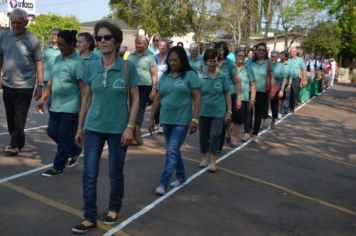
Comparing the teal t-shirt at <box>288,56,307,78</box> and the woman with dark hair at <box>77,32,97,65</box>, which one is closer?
the woman with dark hair at <box>77,32,97,65</box>

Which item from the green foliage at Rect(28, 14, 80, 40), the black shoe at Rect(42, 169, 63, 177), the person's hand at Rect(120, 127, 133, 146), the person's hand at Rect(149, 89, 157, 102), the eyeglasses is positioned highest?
the green foliage at Rect(28, 14, 80, 40)

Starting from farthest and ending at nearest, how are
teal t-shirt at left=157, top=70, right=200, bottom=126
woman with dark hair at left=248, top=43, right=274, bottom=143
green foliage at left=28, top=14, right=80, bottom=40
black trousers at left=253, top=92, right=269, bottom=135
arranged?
1. green foliage at left=28, top=14, right=80, bottom=40
2. black trousers at left=253, top=92, right=269, bottom=135
3. woman with dark hair at left=248, top=43, right=274, bottom=143
4. teal t-shirt at left=157, top=70, right=200, bottom=126

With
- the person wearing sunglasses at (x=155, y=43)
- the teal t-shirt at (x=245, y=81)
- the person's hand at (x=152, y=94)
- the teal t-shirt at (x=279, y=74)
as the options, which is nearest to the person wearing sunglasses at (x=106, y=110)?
the person's hand at (x=152, y=94)

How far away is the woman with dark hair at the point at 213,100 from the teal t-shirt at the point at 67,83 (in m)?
1.77

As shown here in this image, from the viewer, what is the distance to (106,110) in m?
4.88

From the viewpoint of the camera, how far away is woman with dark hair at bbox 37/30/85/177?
21.7 ft

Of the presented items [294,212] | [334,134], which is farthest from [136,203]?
[334,134]

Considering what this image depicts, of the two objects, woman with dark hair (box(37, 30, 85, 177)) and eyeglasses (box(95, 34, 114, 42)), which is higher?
eyeglasses (box(95, 34, 114, 42))

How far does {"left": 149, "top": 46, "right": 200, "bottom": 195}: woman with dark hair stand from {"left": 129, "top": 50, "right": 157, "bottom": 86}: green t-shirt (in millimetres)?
3127

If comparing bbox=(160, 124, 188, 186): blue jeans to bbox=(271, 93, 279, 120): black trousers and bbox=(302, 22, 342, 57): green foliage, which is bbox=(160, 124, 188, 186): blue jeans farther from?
bbox=(302, 22, 342, 57): green foliage

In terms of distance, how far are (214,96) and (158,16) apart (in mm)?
44128

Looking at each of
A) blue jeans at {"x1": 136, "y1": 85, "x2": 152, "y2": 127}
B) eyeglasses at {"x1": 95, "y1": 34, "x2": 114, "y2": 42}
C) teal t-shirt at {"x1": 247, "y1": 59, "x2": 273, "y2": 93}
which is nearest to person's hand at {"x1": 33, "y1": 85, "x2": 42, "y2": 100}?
blue jeans at {"x1": 136, "y1": 85, "x2": 152, "y2": 127}

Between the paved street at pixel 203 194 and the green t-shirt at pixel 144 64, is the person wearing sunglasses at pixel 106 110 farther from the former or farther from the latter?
the green t-shirt at pixel 144 64

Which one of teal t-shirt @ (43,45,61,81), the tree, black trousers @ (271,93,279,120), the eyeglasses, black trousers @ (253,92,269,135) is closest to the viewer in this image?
the eyeglasses
